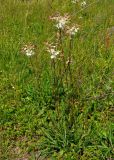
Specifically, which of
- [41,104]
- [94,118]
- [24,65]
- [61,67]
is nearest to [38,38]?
[24,65]

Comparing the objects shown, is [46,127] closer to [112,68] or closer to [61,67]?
[61,67]

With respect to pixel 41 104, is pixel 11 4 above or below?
above

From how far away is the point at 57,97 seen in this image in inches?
204

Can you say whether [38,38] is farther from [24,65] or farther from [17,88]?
[17,88]

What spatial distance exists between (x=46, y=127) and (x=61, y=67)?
1205mm

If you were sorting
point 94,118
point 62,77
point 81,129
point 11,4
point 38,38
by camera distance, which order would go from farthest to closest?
point 11,4, point 38,38, point 62,77, point 94,118, point 81,129

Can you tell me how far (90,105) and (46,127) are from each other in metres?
0.71

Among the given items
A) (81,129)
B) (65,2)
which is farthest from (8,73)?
(65,2)

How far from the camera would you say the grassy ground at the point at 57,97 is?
4.48 metres

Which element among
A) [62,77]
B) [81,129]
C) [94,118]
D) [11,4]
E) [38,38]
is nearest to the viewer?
[81,129]

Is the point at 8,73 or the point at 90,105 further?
the point at 8,73

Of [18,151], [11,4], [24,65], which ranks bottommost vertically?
[18,151]

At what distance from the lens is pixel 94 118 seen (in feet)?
16.1

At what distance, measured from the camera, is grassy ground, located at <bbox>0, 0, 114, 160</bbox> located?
14.7 feet
